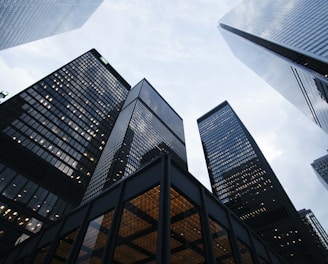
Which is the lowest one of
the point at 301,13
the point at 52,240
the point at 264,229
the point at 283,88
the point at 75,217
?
the point at 52,240

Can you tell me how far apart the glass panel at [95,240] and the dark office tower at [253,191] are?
11380cm

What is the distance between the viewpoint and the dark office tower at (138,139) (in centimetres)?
9575

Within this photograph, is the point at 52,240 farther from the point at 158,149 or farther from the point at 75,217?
the point at 158,149

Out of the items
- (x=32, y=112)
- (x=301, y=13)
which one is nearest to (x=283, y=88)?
(x=301, y=13)

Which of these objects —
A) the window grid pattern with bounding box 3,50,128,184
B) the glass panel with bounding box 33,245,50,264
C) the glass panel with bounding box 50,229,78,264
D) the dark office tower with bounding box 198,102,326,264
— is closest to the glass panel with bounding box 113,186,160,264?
the glass panel with bounding box 50,229,78,264

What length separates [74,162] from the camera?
8744 cm

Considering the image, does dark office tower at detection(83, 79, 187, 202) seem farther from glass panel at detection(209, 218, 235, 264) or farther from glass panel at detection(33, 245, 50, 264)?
glass panel at detection(209, 218, 235, 264)

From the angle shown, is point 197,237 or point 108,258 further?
point 197,237

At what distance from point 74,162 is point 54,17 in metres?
62.4

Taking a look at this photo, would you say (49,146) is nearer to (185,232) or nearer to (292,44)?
(185,232)

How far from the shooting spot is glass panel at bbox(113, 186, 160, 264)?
10.6 metres

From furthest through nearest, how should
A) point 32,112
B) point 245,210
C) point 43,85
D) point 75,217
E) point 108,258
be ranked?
point 245,210 → point 43,85 → point 32,112 → point 75,217 → point 108,258

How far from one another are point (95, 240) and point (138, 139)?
108163 mm

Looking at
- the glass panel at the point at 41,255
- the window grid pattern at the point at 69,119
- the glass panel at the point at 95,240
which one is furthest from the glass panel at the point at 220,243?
the window grid pattern at the point at 69,119
